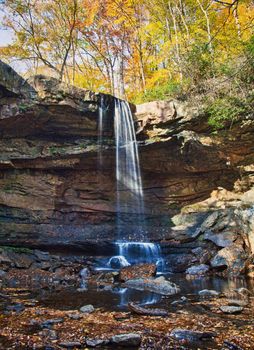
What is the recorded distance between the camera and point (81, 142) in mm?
14391

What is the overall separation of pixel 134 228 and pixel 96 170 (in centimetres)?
344

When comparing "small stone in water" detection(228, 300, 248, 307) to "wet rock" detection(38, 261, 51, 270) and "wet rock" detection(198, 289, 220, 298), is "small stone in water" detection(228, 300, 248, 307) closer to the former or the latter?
"wet rock" detection(198, 289, 220, 298)

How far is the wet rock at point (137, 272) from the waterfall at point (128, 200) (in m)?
1.54

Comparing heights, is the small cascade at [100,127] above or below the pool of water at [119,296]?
above

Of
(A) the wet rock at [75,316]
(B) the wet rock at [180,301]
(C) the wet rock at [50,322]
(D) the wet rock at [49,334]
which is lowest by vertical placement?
(B) the wet rock at [180,301]

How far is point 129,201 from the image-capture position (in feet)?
52.2

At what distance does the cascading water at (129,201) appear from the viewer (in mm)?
12586

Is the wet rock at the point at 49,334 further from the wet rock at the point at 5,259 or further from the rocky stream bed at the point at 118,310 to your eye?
the wet rock at the point at 5,259

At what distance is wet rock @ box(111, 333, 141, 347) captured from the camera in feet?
13.5

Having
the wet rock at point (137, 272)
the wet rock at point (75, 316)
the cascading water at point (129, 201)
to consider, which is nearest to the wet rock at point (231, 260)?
the cascading water at point (129, 201)

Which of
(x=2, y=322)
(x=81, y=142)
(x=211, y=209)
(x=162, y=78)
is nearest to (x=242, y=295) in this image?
(x=2, y=322)

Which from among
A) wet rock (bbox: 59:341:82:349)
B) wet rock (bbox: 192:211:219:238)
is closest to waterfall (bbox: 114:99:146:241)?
wet rock (bbox: 192:211:219:238)

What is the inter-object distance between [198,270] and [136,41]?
16409 millimetres

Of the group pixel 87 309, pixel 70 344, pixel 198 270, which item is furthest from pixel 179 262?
pixel 70 344
